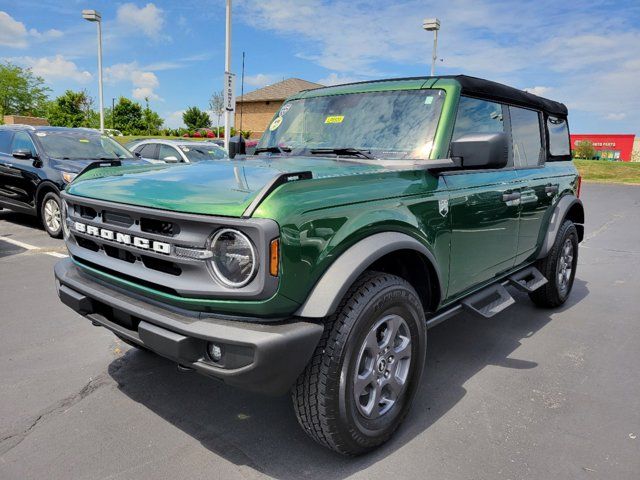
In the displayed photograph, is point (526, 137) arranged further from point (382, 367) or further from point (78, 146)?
point (78, 146)

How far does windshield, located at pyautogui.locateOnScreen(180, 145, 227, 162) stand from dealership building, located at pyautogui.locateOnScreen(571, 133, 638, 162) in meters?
51.5

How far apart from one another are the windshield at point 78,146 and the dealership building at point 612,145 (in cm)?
5470

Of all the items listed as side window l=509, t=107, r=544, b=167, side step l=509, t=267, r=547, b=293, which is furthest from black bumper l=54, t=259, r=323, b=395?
side window l=509, t=107, r=544, b=167

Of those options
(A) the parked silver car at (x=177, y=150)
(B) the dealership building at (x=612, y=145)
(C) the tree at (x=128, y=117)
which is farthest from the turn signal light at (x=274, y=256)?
(B) the dealership building at (x=612, y=145)

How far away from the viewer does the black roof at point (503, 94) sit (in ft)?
11.1

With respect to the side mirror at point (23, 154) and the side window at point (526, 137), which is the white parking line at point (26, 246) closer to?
the side mirror at point (23, 154)

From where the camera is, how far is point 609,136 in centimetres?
5500

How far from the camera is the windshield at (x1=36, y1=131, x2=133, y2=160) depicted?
839cm

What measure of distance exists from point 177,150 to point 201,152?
61 centimetres

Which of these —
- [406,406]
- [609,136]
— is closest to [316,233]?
[406,406]

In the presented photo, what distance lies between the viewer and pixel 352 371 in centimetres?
231

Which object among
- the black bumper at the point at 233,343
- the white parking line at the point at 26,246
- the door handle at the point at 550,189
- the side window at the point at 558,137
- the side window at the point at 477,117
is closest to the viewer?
the black bumper at the point at 233,343

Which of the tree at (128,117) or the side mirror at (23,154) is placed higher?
the tree at (128,117)

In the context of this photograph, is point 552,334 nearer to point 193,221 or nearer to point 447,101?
point 447,101
